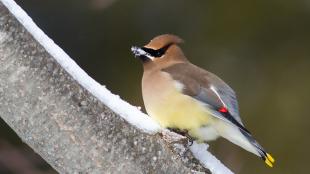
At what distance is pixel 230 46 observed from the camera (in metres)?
4.99

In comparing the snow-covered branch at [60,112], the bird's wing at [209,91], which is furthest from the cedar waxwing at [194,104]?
the snow-covered branch at [60,112]

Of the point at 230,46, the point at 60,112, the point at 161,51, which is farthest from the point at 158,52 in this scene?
the point at 230,46

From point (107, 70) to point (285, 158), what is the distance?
1175 mm

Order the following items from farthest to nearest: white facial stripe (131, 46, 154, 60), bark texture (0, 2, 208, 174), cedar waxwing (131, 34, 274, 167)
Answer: white facial stripe (131, 46, 154, 60), cedar waxwing (131, 34, 274, 167), bark texture (0, 2, 208, 174)

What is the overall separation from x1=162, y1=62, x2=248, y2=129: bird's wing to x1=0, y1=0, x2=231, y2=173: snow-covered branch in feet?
2.64

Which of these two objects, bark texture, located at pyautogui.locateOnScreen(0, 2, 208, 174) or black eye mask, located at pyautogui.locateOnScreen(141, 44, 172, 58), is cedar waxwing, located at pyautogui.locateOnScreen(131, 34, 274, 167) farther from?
bark texture, located at pyautogui.locateOnScreen(0, 2, 208, 174)

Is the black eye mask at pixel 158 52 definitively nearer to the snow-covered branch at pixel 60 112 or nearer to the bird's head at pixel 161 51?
the bird's head at pixel 161 51

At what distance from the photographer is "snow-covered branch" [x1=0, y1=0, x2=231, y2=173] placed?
1.94 meters

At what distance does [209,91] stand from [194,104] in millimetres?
78

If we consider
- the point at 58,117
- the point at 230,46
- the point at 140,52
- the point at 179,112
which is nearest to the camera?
the point at 58,117

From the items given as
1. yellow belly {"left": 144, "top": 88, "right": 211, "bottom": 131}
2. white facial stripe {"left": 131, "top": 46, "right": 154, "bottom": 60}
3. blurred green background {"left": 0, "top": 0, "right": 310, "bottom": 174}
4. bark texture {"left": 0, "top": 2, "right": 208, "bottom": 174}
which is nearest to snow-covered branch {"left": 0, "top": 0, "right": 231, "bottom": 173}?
bark texture {"left": 0, "top": 2, "right": 208, "bottom": 174}

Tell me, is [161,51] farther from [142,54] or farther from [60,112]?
[60,112]

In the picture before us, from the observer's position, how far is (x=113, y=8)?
4961 millimetres

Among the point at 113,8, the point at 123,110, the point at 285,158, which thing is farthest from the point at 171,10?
the point at 123,110
